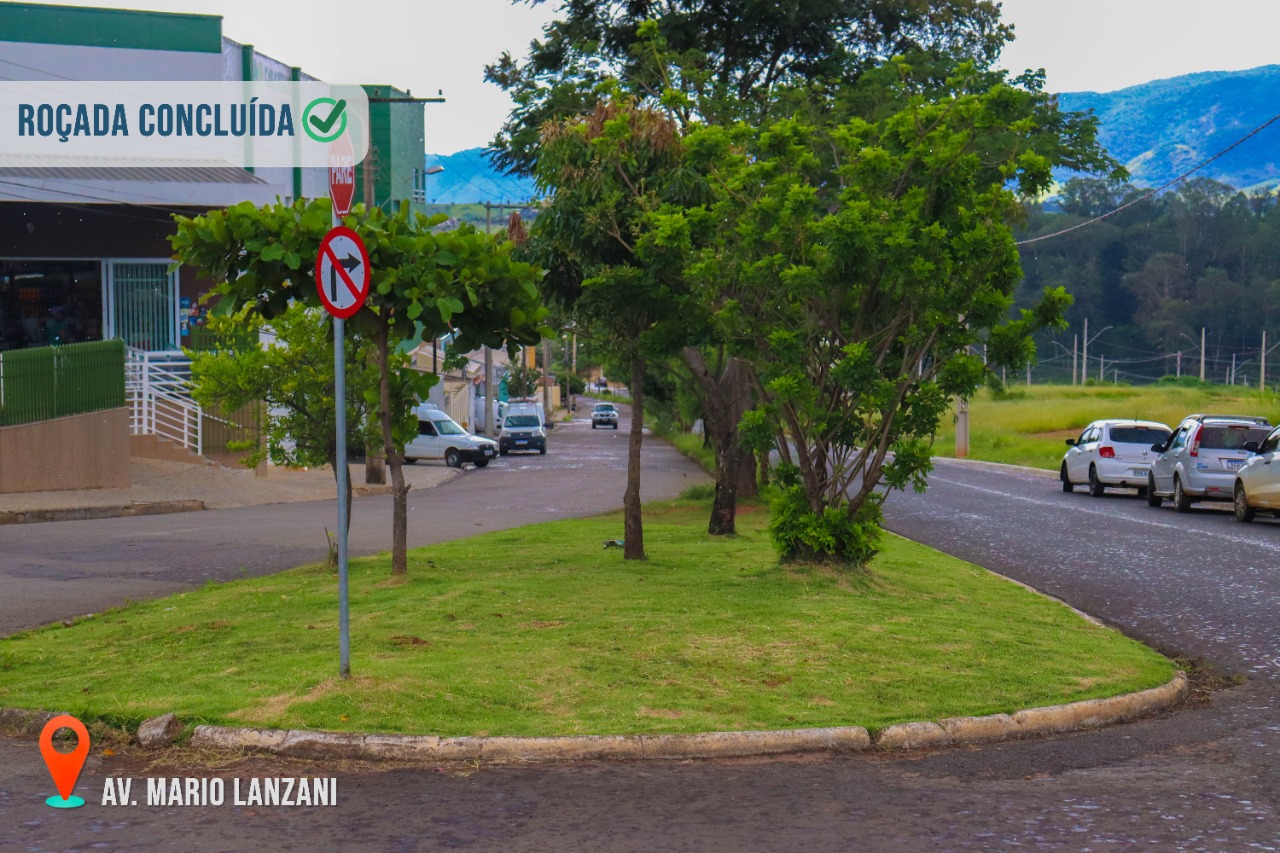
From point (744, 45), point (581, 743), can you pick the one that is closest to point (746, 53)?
point (744, 45)

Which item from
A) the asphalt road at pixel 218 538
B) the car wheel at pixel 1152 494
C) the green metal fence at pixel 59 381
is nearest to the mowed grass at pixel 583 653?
the asphalt road at pixel 218 538

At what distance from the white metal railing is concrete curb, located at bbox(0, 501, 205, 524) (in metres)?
6.70

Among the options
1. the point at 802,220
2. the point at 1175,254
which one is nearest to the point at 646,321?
the point at 802,220

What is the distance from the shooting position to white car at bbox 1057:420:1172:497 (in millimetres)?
27609

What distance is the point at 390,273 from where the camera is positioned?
1093cm

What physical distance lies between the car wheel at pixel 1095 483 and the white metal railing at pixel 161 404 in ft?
62.7

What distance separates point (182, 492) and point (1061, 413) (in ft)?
139

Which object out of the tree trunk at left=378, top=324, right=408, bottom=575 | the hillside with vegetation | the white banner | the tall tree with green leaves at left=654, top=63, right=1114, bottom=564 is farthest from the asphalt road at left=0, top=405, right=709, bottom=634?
the hillside with vegetation

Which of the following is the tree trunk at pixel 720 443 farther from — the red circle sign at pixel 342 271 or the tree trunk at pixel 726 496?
the red circle sign at pixel 342 271

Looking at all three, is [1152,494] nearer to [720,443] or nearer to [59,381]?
[720,443]

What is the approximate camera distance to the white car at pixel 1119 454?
27609 mm

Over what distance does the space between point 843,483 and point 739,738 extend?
5.66 meters

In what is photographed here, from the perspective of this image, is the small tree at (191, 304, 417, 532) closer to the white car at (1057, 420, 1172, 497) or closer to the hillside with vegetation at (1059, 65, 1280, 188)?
the white car at (1057, 420, 1172, 497)

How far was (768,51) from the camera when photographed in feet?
80.5
